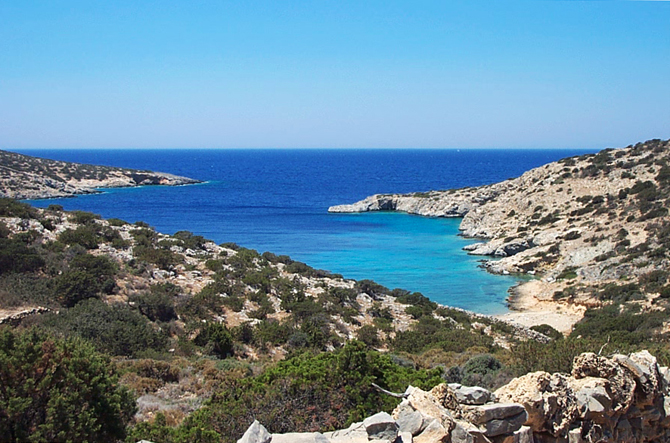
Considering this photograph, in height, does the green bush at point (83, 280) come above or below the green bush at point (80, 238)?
below

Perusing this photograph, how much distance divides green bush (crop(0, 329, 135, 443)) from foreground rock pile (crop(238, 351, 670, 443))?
7.10ft

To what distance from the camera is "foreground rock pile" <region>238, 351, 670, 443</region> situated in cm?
646

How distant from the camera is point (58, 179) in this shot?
9919 centimetres

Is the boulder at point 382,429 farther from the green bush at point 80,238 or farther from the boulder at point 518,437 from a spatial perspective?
the green bush at point 80,238

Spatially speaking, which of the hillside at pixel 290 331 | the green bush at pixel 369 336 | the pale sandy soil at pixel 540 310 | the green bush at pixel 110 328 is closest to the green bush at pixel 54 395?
the hillside at pixel 290 331

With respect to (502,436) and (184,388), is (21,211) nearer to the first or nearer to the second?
(184,388)

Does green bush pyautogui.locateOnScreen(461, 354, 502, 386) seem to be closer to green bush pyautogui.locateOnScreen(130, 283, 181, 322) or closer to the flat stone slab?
the flat stone slab

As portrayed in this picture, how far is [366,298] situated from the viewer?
26.1 metres

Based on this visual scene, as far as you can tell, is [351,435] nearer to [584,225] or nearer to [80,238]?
[80,238]

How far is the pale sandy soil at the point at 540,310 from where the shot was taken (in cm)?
2722

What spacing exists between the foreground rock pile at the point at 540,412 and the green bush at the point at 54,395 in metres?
2.16

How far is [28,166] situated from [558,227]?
94300 mm

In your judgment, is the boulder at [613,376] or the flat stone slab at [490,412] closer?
the flat stone slab at [490,412]

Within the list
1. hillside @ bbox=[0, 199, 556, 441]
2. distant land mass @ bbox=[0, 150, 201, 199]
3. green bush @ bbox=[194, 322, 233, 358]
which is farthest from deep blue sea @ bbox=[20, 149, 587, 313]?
green bush @ bbox=[194, 322, 233, 358]
